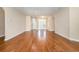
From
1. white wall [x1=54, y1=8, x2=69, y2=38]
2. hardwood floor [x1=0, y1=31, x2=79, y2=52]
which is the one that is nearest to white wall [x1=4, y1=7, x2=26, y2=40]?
hardwood floor [x1=0, y1=31, x2=79, y2=52]

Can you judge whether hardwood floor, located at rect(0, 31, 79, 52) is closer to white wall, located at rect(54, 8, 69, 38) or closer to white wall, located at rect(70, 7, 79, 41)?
white wall, located at rect(70, 7, 79, 41)

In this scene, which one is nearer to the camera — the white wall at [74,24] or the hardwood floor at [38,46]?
the hardwood floor at [38,46]

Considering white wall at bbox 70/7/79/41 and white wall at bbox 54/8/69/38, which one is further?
white wall at bbox 54/8/69/38

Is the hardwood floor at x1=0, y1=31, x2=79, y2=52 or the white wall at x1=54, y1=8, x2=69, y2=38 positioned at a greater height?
the white wall at x1=54, y1=8, x2=69, y2=38

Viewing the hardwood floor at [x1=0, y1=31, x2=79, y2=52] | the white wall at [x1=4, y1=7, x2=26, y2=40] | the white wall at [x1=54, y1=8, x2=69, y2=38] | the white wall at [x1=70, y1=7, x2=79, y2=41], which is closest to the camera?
the hardwood floor at [x1=0, y1=31, x2=79, y2=52]

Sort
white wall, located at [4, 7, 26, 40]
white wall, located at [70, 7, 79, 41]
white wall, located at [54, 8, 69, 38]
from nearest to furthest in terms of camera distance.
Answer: white wall, located at [70, 7, 79, 41] → white wall, located at [4, 7, 26, 40] → white wall, located at [54, 8, 69, 38]

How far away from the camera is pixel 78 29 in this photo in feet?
13.3

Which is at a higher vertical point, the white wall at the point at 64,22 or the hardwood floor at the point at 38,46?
the white wall at the point at 64,22

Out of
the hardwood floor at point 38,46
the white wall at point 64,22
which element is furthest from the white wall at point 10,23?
the white wall at point 64,22

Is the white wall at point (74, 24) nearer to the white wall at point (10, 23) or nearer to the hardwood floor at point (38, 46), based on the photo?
the hardwood floor at point (38, 46)
